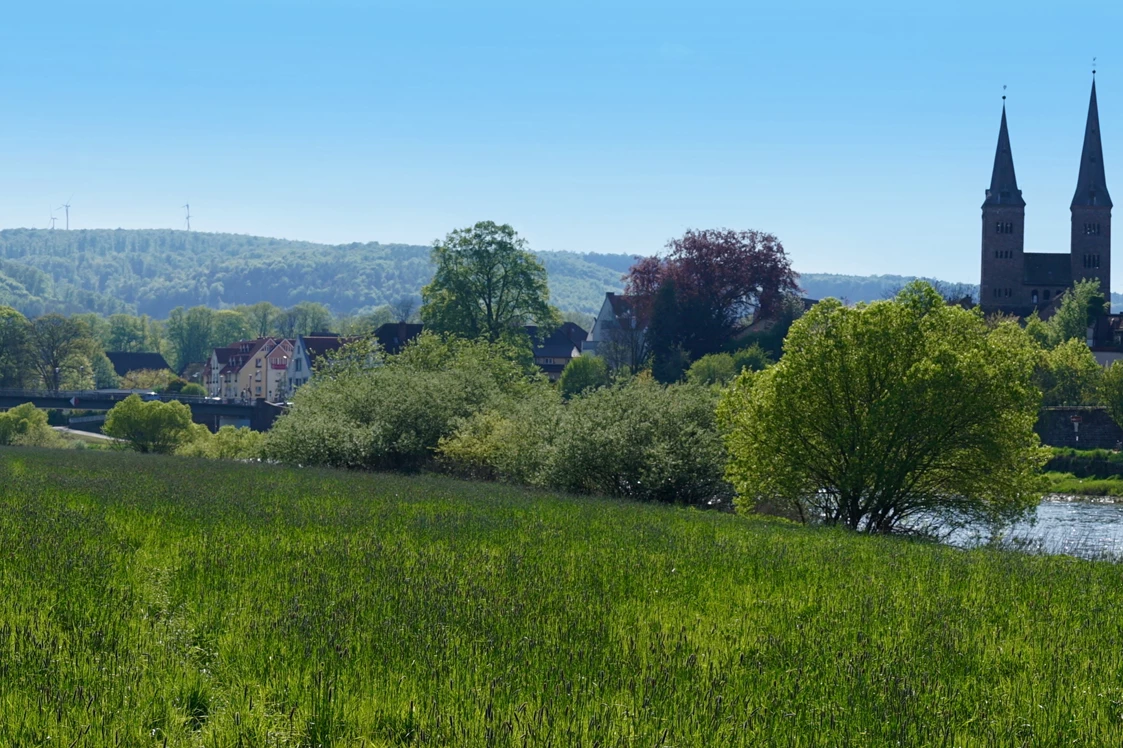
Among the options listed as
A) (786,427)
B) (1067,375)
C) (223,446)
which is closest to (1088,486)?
(1067,375)

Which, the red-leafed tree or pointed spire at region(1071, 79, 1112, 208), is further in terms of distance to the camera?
pointed spire at region(1071, 79, 1112, 208)

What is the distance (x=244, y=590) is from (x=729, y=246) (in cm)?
9004

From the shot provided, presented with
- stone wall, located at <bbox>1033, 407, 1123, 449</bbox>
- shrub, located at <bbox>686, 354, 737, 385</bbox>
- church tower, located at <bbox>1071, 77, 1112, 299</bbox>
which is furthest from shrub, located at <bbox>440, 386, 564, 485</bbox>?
church tower, located at <bbox>1071, 77, 1112, 299</bbox>

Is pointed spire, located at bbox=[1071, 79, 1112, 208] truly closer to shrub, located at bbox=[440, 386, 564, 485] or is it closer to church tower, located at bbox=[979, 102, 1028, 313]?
church tower, located at bbox=[979, 102, 1028, 313]

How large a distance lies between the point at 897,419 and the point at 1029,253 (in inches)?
4910

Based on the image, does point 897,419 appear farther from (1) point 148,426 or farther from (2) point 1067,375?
(2) point 1067,375

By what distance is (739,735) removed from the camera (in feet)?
22.1

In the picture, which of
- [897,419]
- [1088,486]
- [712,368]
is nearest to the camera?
[897,419]

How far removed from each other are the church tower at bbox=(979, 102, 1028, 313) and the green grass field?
433ft

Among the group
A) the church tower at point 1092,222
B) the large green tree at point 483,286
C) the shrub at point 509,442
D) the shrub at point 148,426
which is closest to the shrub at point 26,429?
the shrub at point 148,426

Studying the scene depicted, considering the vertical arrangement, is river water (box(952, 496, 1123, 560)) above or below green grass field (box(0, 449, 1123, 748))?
below

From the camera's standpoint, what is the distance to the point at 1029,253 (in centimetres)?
Answer: 14025

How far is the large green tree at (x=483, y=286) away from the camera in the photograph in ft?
293

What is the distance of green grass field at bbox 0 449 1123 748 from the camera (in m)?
6.88
